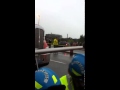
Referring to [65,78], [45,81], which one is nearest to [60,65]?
[65,78]

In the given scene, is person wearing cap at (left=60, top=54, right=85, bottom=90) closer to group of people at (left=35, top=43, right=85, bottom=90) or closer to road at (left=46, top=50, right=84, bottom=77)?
group of people at (left=35, top=43, right=85, bottom=90)

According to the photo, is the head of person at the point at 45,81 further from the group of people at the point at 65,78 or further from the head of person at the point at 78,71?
the head of person at the point at 78,71

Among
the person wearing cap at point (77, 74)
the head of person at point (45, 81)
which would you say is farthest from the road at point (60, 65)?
the head of person at point (45, 81)

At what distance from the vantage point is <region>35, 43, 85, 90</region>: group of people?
113cm

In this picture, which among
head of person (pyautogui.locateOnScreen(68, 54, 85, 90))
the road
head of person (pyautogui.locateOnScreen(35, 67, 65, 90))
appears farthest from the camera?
the road

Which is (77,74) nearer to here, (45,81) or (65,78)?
(65,78)

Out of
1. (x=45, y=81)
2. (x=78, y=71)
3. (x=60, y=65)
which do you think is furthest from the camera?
(x=60, y=65)

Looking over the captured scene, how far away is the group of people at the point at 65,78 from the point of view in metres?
1.13

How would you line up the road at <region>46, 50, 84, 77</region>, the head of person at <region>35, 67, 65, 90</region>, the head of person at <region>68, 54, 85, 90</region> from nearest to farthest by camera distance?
the head of person at <region>35, 67, 65, 90</region> < the head of person at <region>68, 54, 85, 90</region> < the road at <region>46, 50, 84, 77</region>

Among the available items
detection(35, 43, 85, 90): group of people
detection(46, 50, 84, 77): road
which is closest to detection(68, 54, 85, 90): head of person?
detection(35, 43, 85, 90): group of people

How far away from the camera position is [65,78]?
1.43 meters
